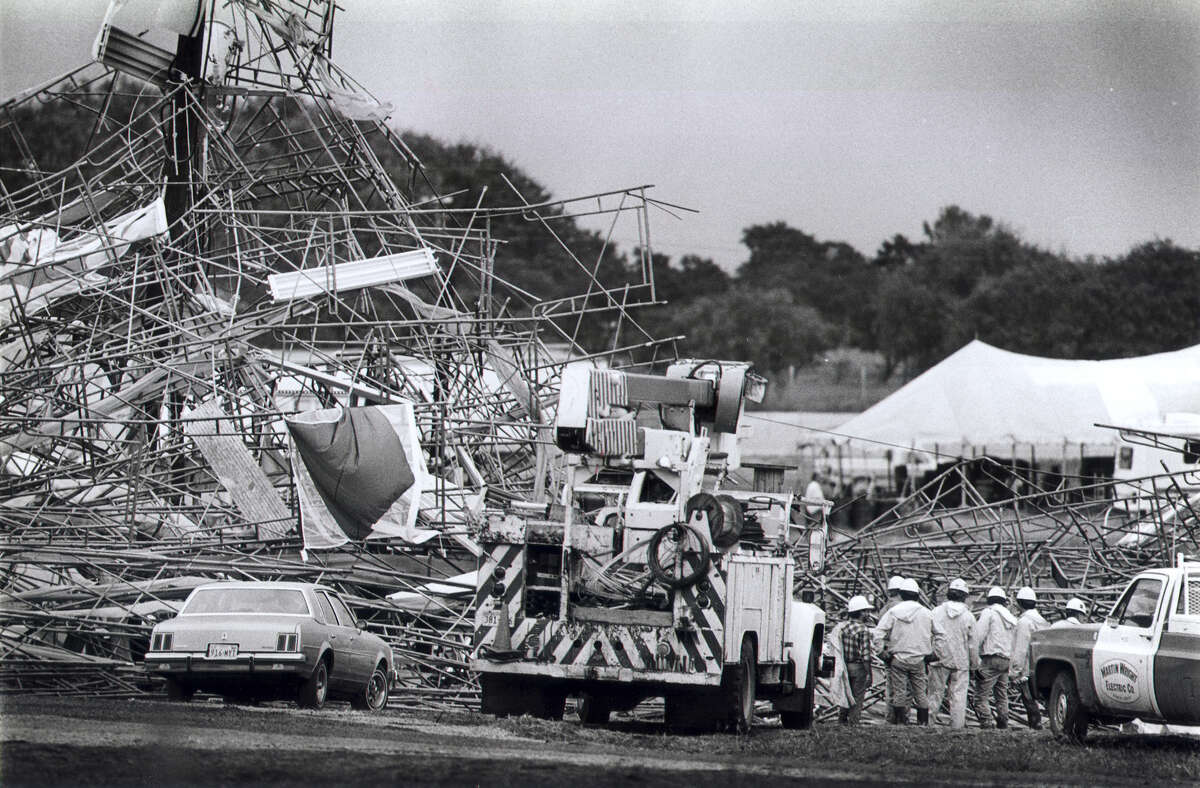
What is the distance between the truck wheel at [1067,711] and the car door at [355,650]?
23.2 feet

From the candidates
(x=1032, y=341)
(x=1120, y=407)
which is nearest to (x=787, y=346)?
(x=1032, y=341)

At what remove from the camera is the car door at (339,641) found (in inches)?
681

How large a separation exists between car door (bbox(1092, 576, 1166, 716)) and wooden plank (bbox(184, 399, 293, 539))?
10741 millimetres

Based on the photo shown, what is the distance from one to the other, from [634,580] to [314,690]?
365 centimetres

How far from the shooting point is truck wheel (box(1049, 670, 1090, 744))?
15898 mm

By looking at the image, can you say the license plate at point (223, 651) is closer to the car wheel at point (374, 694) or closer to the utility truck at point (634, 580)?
the car wheel at point (374, 694)

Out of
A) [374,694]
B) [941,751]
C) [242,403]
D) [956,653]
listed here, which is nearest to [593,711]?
[374,694]

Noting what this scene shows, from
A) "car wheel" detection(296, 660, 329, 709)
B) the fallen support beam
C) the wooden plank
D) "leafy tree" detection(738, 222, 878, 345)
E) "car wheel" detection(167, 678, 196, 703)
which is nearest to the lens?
"car wheel" detection(296, 660, 329, 709)

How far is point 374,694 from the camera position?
18.5 meters

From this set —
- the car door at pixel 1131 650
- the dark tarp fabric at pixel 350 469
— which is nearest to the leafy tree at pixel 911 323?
the dark tarp fabric at pixel 350 469

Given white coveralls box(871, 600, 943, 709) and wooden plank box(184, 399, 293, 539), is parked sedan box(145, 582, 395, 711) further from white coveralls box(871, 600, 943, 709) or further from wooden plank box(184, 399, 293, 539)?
white coveralls box(871, 600, 943, 709)

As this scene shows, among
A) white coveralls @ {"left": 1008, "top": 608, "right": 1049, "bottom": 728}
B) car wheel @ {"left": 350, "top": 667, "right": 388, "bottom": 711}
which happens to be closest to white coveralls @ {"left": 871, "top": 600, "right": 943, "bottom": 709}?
white coveralls @ {"left": 1008, "top": 608, "right": 1049, "bottom": 728}

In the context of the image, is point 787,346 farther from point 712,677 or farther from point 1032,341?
point 712,677

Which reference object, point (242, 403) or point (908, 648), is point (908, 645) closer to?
point (908, 648)
